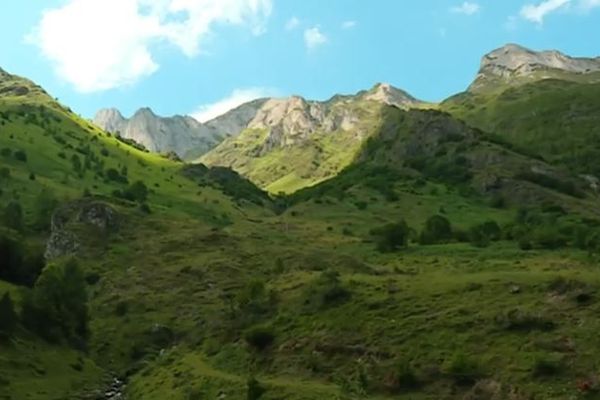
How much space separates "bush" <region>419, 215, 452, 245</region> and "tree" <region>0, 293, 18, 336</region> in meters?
71.2

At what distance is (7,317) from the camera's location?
6881 cm

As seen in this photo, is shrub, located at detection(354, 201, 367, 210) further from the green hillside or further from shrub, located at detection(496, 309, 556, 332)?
shrub, located at detection(496, 309, 556, 332)

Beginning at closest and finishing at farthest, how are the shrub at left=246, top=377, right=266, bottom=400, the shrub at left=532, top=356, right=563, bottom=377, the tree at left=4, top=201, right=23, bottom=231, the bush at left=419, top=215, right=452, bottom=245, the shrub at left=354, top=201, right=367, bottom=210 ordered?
the shrub at left=532, top=356, right=563, bottom=377 → the shrub at left=246, top=377, right=266, bottom=400 → the bush at left=419, top=215, right=452, bottom=245 → the tree at left=4, top=201, right=23, bottom=231 → the shrub at left=354, top=201, right=367, bottom=210

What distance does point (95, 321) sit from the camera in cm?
8844

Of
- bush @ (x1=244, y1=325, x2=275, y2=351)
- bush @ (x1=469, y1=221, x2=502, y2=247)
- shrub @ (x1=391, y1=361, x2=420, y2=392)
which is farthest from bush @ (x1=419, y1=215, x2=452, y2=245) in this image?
shrub @ (x1=391, y1=361, x2=420, y2=392)

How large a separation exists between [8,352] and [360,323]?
30639mm

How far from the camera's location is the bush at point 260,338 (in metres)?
67.2

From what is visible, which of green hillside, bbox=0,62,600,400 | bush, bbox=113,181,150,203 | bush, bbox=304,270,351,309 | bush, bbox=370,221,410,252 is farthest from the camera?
bush, bbox=113,181,150,203

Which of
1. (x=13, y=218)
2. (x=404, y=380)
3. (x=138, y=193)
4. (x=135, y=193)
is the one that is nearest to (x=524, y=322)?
(x=404, y=380)

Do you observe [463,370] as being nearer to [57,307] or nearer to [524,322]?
[524,322]

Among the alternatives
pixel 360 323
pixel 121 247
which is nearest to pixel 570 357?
pixel 360 323

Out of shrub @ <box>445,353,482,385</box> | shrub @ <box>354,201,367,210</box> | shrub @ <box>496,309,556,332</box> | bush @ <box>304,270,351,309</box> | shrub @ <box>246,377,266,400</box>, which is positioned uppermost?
shrub @ <box>354,201,367,210</box>

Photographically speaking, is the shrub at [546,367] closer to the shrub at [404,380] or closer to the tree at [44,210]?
the shrub at [404,380]

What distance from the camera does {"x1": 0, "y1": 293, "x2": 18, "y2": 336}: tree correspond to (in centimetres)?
6756
